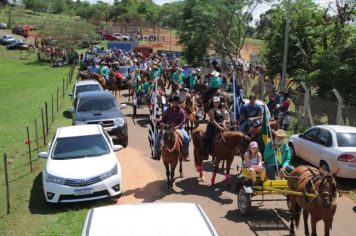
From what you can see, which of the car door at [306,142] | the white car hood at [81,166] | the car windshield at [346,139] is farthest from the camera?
the car door at [306,142]

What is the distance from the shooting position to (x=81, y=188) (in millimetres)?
11523

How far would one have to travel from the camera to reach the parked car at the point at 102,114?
1820 cm

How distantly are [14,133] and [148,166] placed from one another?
10.3 meters

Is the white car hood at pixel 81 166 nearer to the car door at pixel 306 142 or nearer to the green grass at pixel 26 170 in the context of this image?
the green grass at pixel 26 170

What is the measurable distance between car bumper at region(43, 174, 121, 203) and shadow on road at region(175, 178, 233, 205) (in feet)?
6.63

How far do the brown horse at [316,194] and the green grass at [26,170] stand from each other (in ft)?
15.1

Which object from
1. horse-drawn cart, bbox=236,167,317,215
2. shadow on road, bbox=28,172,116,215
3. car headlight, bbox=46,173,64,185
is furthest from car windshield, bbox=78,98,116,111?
horse-drawn cart, bbox=236,167,317,215

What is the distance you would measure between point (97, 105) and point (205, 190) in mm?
7693

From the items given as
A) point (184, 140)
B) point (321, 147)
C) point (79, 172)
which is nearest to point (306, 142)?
point (321, 147)

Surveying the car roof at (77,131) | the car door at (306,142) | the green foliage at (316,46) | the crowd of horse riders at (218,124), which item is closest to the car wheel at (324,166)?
the car door at (306,142)

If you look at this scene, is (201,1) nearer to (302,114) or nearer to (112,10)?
(302,114)

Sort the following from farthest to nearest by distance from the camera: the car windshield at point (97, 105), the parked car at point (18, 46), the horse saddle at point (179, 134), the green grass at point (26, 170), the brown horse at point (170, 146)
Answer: the parked car at point (18, 46) < the car windshield at point (97, 105) < the horse saddle at point (179, 134) < the brown horse at point (170, 146) < the green grass at point (26, 170)

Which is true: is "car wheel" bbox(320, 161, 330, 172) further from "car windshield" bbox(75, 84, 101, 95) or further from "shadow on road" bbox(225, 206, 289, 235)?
"car windshield" bbox(75, 84, 101, 95)

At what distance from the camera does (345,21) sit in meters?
25.8
